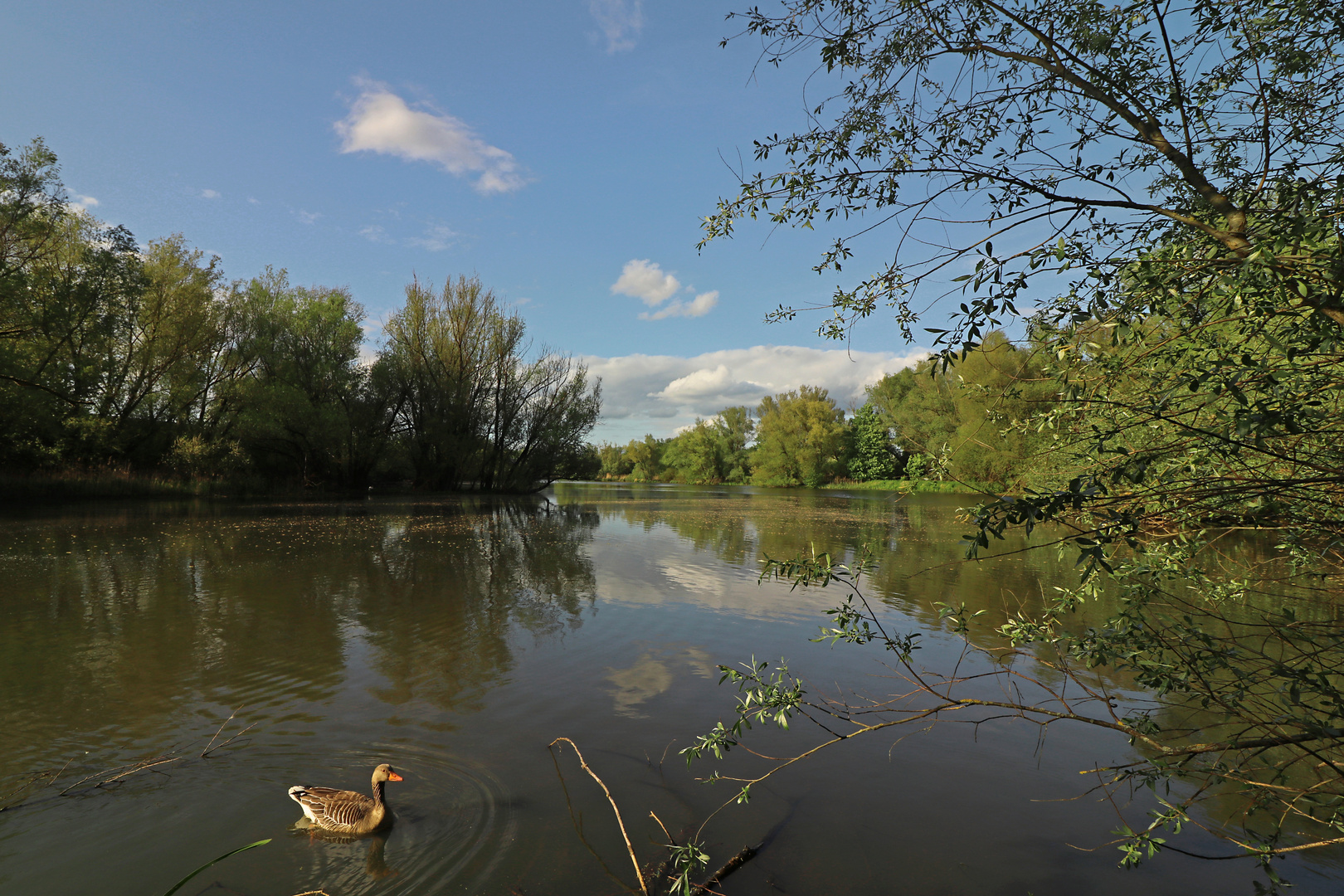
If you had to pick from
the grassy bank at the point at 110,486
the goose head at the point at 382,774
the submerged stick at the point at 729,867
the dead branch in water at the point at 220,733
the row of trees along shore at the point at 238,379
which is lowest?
the submerged stick at the point at 729,867

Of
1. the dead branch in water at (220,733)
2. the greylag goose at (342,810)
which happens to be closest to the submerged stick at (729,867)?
the greylag goose at (342,810)

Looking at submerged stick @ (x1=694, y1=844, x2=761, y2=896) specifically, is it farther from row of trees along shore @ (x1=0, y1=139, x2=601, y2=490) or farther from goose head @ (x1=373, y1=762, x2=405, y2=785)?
row of trees along shore @ (x1=0, y1=139, x2=601, y2=490)

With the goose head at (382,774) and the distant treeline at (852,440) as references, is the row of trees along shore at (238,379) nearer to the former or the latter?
the distant treeline at (852,440)

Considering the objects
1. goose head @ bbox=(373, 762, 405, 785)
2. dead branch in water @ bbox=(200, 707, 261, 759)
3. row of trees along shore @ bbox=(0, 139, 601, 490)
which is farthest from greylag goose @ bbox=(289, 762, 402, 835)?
row of trees along shore @ bbox=(0, 139, 601, 490)

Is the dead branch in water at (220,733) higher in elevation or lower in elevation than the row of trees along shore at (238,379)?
lower

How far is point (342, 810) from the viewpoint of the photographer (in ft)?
13.0

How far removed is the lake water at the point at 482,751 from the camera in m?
3.81

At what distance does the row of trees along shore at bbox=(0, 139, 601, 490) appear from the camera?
79.6ft

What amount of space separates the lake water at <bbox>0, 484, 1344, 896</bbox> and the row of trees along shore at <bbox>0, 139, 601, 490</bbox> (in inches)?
444

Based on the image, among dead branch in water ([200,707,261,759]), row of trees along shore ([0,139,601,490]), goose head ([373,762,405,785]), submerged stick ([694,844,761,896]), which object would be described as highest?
row of trees along shore ([0,139,601,490])

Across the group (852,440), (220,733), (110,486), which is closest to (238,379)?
(110,486)

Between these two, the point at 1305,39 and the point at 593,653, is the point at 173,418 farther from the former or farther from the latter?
the point at 1305,39

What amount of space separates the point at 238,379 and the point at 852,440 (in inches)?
2454

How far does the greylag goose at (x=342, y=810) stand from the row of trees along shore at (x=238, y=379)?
16106 millimetres
